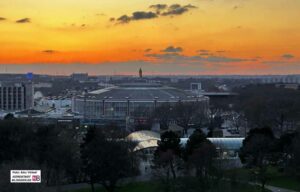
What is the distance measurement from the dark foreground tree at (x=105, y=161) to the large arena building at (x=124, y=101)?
161 ft

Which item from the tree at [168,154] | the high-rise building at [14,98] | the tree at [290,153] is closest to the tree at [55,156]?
the tree at [168,154]

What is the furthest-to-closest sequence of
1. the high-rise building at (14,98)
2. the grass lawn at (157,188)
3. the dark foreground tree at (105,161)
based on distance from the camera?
1. the high-rise building at (14,98)
2. the dark foreground tree at (105,161)
3. the grass lawn at (157,188)

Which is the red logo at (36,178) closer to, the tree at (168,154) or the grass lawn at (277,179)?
the tree at (168,154)

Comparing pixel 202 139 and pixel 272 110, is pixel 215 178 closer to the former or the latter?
pixel 202 139

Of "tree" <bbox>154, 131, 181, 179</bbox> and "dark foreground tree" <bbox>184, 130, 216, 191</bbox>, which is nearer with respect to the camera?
"dark foreground tree" <bbox>184, 130, 216, 191</bbox>

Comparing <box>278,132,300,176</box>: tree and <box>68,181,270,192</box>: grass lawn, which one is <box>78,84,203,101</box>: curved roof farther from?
<box>68,181,270,192</box>: grass lawn

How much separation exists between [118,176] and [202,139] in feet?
21.6

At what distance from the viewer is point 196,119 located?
241 ft

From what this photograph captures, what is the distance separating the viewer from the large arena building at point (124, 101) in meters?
85.2

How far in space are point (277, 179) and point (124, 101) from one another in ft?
176

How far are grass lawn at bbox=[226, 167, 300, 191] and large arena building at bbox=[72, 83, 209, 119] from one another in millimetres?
46148

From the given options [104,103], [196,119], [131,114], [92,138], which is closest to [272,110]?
[196,119]

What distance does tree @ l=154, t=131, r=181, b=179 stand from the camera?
1243 inches

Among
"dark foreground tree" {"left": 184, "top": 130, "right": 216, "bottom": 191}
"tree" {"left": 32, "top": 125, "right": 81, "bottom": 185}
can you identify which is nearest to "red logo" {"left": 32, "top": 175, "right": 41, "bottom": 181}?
"tree" {"left": 32, "top": 125, "right": 81, "bottom": 185}
